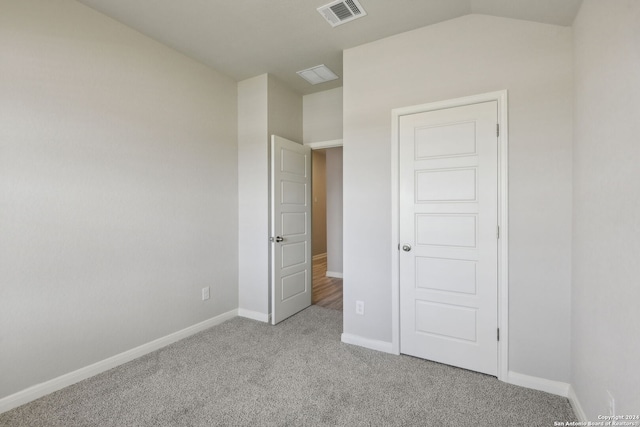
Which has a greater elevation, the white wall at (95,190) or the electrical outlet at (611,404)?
the white wall at (95,190)

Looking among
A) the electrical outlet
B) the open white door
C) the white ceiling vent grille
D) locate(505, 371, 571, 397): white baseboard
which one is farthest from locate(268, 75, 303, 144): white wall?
the electrical outlet

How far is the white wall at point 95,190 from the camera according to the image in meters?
1.87

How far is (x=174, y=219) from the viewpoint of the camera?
2826 millimetres

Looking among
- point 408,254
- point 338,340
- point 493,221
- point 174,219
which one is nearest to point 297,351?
point 338,340

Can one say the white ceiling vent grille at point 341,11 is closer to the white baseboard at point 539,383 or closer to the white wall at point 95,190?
the white wall at point 95,190

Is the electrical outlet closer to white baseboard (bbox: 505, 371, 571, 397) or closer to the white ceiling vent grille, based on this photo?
white baseboard (bbox: 505, 371, 571, 397)

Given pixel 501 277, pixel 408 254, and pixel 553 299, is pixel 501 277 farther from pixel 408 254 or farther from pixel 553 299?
pixel 408 254

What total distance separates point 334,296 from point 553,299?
9.27 ft

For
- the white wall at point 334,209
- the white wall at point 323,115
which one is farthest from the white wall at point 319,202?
the white wall at point 323,115

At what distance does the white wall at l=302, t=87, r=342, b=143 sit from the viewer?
3.64 m

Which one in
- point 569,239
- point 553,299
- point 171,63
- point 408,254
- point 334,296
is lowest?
point 334,296

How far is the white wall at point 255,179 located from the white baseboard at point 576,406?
2.68 metres

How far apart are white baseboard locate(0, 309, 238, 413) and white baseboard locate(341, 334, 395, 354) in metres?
1.55

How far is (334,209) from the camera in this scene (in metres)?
5.81
